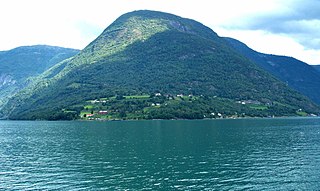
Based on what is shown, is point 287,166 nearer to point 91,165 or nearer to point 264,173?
point 264,173

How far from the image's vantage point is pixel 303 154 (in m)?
95.4

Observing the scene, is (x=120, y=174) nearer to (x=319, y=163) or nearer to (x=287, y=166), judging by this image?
(x=287, y=166)

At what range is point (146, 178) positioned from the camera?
6619 cm

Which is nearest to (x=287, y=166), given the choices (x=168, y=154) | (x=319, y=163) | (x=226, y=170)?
(x=319, y=163)

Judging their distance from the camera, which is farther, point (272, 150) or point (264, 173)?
point (272, 150)

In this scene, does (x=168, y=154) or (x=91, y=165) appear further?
(x=168, y=154)

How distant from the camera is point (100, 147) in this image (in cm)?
11162

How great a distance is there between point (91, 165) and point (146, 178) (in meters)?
19.7

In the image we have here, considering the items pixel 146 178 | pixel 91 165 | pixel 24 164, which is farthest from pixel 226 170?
pixel 24 164

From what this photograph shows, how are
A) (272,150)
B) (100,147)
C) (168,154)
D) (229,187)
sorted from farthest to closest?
(100,147) < (272,150) < (168,154) < (229,187)

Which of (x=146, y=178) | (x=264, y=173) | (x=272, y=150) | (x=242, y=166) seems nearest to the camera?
(x=146, y=178)

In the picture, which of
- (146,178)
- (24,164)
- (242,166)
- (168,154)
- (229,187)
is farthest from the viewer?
(168,154)

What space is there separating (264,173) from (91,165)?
39.3 meters

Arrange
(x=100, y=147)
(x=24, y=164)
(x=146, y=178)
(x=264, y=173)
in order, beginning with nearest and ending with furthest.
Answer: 1. (x=146, y=178)
2. (x=264, y=173)
3. (x=24, y=164)
4. (x=100, y=147)
